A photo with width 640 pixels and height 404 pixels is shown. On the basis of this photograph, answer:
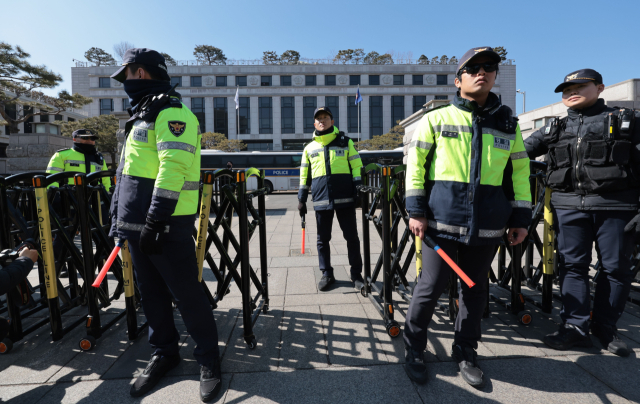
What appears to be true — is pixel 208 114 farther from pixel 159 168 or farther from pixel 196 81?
pixel 159 168

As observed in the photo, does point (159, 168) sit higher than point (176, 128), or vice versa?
point (176, 128)

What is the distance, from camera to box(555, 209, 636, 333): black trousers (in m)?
2.70

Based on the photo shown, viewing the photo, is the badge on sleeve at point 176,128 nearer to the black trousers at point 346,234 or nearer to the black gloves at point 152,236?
the black gloves at point 152,236

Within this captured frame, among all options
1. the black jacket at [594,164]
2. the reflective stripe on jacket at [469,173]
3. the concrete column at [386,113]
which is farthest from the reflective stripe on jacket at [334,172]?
the concrete column at [386,113]

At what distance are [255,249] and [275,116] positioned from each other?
1903 inches

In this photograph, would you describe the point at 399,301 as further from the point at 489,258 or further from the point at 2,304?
the point at 2,304

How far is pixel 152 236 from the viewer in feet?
6.59

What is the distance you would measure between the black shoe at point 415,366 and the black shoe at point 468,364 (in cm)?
25

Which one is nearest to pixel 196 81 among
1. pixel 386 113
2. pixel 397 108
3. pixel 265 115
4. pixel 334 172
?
pixel 265 115

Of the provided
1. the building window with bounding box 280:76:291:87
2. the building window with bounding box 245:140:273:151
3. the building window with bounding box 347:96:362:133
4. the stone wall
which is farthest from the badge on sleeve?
the building window with bounding box 280:76:291:87

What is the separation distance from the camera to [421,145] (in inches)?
91.2

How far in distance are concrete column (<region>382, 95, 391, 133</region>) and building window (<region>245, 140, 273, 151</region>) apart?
16.9 m

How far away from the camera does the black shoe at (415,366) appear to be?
2238 mm

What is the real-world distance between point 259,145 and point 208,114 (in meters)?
8.70
